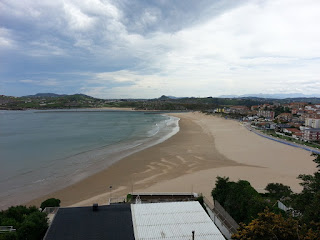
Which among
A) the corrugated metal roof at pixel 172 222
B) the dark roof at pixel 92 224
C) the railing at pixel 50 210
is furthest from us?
the railing at pixel 50 210

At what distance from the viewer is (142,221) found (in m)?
8.84

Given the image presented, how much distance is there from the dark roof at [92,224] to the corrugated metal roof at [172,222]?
0.39 meters

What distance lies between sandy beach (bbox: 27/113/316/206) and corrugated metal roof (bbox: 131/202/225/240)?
560cm

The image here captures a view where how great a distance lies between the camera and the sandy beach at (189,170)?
16.4 metres

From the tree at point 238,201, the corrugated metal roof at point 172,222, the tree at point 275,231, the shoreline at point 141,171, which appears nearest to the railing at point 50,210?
the shoreline at point 141,171

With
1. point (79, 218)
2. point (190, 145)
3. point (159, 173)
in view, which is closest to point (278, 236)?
point (79, 218)

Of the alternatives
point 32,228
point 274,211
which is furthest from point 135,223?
point 274,211

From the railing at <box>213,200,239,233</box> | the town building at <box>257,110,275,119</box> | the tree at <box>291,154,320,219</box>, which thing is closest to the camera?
the tree at <box>291,154,320,219</box>

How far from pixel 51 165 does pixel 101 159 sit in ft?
16.2

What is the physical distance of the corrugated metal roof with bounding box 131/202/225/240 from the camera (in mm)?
7957

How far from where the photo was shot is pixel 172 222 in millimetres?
8812

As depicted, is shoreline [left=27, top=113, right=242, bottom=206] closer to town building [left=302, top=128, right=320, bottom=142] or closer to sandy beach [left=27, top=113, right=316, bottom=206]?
sandy beach [left=27, top=113, right=316, bottom=206]

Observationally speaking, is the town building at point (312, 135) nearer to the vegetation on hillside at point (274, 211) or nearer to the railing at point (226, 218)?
the vegetation on hillside at point (274, 211)

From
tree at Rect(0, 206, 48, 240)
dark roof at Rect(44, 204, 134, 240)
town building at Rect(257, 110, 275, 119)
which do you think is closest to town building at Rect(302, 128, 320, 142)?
dark roof at Rect(44, 204, 134, 240)
